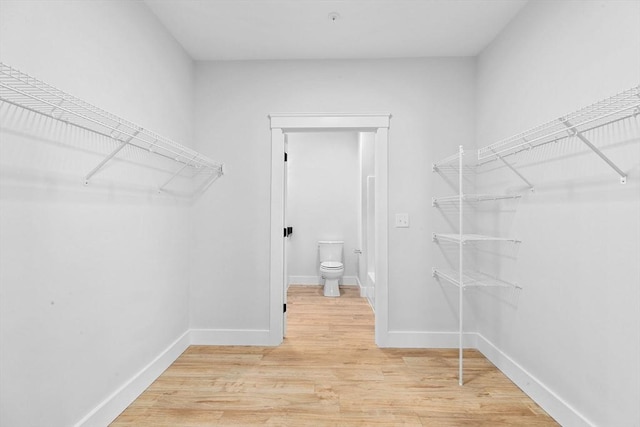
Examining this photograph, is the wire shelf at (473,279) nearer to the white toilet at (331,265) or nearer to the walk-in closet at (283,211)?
the walk-in closet at (283,211)

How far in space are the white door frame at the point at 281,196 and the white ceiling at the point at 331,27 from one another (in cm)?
53

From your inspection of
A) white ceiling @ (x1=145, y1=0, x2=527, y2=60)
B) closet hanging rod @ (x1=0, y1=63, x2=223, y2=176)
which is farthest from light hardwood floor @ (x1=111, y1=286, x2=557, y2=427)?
white ceiling @ (x1=145, y1=0, x2=527, y2=60)

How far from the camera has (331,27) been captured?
225 cm

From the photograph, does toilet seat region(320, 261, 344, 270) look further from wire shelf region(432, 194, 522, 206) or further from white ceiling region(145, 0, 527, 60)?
white ceiling region(145, 0, 527, 60)

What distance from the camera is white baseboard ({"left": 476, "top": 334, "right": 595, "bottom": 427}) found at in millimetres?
1621

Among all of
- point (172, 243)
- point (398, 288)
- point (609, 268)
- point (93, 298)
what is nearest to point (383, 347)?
point (398, 288)

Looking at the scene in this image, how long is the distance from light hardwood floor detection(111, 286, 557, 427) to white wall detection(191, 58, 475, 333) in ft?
1.05

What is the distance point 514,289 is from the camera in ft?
6.97

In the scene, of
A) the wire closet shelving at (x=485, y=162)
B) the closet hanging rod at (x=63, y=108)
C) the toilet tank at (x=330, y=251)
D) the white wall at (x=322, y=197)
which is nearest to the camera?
the closet hanging rod at (x=63, y=108)

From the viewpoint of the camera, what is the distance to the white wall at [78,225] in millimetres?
1177

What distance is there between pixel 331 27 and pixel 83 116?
176 centimetres

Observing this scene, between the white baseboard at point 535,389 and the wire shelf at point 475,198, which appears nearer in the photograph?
the white baseboard at point 535,389

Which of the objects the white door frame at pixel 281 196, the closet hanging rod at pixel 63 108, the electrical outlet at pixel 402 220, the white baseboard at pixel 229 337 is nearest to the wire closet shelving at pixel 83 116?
the closet hanging rod at pixel 63 108

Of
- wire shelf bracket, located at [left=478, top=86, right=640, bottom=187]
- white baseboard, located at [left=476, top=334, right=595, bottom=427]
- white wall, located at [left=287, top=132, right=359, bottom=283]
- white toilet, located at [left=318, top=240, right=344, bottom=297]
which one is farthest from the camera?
white wall, located at [left=287, top=132, right=359, bottom=283]
